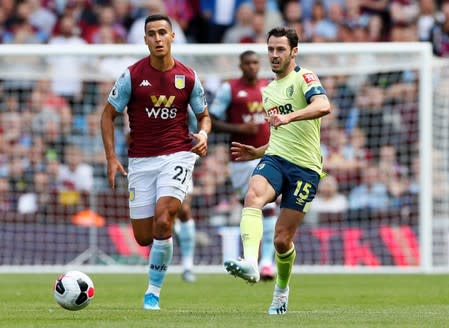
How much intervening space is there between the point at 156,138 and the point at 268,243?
5.11 meters

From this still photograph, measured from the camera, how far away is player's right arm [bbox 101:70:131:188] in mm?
11375

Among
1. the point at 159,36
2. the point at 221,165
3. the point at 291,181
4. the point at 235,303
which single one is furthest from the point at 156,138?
the point at 221,165

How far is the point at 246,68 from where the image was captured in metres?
16.1

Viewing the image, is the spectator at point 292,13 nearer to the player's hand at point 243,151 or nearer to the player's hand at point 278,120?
the player's hand at point 243,151

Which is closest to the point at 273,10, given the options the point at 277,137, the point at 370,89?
the point at 370,89

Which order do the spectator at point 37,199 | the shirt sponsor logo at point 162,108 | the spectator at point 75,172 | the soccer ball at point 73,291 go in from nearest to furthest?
the soccer ball at point 73,291 → the shirt sponsor logo at point 162,108 → the spectator at point 37,199 → the spectator at point 75,172

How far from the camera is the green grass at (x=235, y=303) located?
31.7ft

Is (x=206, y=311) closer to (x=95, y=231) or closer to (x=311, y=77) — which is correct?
(x=311, y=77)

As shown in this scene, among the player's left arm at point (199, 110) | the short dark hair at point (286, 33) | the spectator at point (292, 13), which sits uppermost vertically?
the spectator at point (292, 13)

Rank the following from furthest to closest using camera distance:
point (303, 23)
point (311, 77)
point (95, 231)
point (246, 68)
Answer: point (303, 23)
point (95, 231)
point (246, 68)
point (311, 77)

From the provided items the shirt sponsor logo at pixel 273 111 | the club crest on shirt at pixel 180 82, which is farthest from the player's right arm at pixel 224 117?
the shirt sponsor logo at pixel 273 111

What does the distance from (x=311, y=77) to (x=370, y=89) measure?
9.58 m

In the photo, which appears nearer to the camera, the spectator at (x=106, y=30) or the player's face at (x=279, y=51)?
the player's face at (x=279, y=51)

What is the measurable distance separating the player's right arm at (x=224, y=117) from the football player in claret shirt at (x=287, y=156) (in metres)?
4.98
